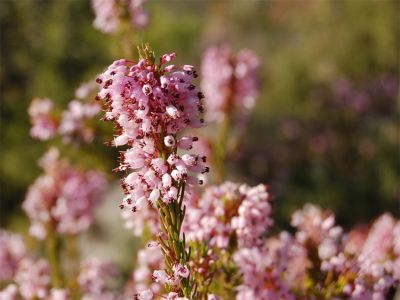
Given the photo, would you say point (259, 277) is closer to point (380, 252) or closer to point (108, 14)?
point (380, 252)

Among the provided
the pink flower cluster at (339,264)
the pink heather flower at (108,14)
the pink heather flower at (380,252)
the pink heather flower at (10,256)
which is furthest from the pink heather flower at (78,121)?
the pink heather flower at (380,252)

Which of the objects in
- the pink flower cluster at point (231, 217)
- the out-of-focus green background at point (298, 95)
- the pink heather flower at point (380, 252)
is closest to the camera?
the pink flower cluster at point (231, 217)

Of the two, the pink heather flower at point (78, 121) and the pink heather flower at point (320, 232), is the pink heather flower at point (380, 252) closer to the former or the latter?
the pink heather flower at point (320, 232)

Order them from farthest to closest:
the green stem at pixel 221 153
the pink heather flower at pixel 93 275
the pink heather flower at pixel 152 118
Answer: the green stem at pixel 221 153, the pink heather flower at pixel 93 275, the pink heather flower at pixel 152 118

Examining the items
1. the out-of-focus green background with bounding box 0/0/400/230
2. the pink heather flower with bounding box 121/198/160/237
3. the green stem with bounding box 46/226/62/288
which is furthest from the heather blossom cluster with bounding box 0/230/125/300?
the out-of-focus green background with bounding box 0/0/400/230

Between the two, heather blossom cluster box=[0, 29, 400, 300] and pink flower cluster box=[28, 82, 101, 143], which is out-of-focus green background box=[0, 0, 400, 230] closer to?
pink flower cluster box=[28, 82, 101, 143]

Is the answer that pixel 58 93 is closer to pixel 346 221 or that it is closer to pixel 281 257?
pixel 346 221

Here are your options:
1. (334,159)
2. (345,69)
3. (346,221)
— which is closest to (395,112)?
(334,159)

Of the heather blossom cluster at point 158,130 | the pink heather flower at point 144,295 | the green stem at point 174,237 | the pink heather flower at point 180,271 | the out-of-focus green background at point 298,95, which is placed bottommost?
the pink heather flower at point 144,295
